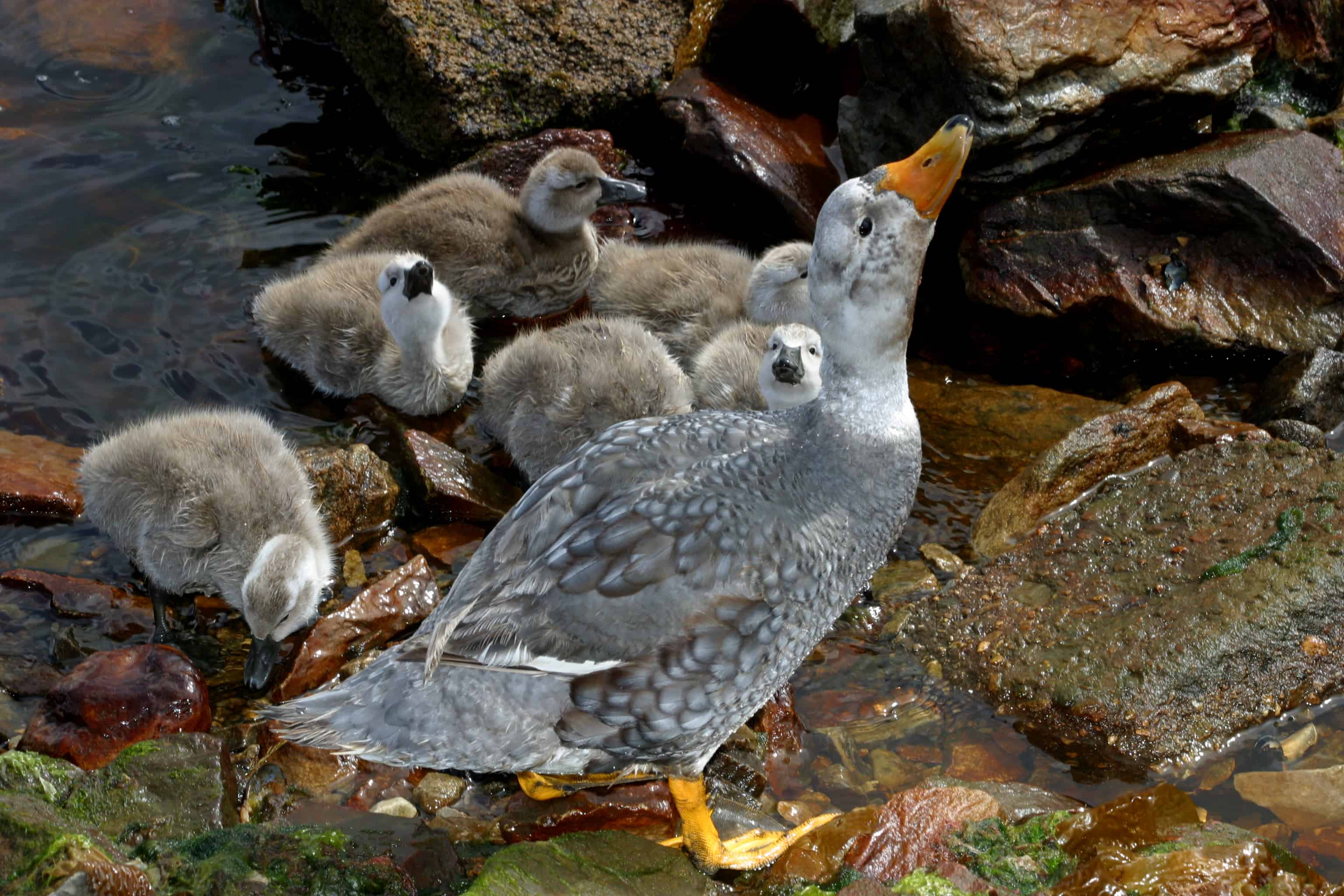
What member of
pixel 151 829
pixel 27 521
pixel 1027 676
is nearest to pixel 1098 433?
pixel 1027 676

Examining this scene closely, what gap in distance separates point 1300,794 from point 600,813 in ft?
6.56

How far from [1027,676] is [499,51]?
4334mm

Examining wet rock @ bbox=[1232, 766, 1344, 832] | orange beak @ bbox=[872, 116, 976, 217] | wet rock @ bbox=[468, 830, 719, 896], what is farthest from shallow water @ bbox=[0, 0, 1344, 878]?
orange beak @ bbox=[872, 116, 976, 217]

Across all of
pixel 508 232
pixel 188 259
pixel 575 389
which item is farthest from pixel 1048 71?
pixel 188 259

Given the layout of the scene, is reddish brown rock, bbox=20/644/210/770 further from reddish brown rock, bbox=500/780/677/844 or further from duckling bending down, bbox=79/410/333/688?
reddish brown rock, bbox=500/780/677/844

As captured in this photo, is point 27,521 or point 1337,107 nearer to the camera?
point 27,521

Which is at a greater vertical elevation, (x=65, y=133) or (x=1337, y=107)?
(x=1337, y=107)

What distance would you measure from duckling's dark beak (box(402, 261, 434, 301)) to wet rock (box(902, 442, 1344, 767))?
235 cm

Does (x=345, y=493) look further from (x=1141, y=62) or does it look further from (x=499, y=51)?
(x=1141, y=62)

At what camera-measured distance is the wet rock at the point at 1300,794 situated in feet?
11.3

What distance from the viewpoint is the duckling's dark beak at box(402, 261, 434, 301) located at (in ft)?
16.3

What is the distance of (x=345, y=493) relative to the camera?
15.2 ft

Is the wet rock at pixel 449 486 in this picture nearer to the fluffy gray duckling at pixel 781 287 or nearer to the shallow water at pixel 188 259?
the shallow water at pixel 188 259

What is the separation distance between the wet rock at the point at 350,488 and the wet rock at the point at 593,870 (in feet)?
6.19
